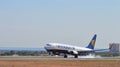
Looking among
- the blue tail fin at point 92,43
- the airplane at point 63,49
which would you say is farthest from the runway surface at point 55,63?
the blue tail fin at point 92,43

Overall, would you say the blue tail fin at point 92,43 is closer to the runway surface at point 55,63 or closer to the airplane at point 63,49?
the airplane at point 63,49

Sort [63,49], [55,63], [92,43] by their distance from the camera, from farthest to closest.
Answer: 1. [92,43]
2. [63,49]
3. [55,63]

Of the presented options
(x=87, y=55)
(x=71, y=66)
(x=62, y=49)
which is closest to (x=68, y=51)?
(x=62, y=49)

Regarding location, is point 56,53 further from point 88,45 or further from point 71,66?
point 71,66

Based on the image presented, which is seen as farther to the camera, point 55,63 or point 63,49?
point 63,49

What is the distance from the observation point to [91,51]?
381 ft

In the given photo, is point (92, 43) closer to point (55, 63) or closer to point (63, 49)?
point (63, 49)

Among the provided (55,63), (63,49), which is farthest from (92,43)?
(55,63)

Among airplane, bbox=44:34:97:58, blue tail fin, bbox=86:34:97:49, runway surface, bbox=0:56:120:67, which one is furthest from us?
blue tail fin, bbox=86:34:97:49

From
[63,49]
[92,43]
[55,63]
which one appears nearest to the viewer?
[55,63]

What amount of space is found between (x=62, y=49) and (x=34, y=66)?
50839mm

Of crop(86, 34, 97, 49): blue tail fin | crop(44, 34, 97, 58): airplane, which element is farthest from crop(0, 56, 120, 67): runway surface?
crop(86, 34, 97, 49): blue tail fin

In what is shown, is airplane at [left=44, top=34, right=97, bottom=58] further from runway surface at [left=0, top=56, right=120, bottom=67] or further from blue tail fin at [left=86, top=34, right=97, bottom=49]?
runway surface at [left=0, top=56, right=120, bottom=67]

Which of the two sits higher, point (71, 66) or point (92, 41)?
point (92, 41)
